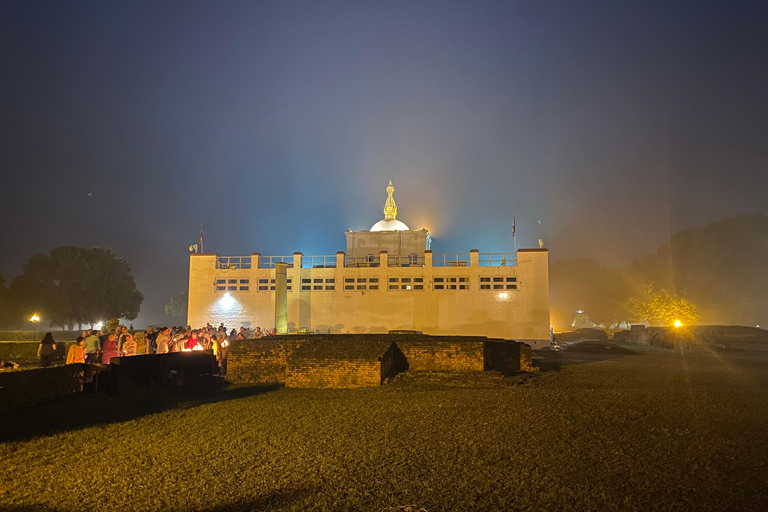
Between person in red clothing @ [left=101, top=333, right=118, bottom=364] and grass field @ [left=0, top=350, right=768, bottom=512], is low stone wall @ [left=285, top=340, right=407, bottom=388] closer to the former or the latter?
grass field @ [left=0, top=350, right=768, bottom=512]

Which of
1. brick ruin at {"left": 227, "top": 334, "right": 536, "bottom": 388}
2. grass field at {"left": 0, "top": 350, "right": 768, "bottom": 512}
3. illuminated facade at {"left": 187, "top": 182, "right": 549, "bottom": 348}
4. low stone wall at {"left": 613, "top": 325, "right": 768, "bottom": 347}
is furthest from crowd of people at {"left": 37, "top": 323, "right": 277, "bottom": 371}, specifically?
low stone wall at {"left": 613, "top": 325, "right": 768, "bottom": 347}

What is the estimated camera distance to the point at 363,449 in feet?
25.0

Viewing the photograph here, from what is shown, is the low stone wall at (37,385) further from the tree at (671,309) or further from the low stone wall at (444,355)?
the tree at (671,309)

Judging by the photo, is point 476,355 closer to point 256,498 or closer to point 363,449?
point 363,449

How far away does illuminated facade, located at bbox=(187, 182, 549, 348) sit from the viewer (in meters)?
33.9

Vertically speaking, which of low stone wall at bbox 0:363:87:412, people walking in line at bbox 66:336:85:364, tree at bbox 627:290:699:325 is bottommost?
low stone wall at bbox 0:363:87:412

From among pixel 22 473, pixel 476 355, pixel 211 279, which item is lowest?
pixel 22 473

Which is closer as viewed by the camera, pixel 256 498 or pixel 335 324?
pixel 256 498

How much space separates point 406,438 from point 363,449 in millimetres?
900

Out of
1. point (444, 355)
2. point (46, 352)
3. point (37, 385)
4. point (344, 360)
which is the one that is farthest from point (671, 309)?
point (37, 385)

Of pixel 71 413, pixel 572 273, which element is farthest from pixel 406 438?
pixel 572 273

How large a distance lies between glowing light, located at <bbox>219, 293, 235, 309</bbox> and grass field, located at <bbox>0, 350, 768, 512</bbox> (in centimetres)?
2497

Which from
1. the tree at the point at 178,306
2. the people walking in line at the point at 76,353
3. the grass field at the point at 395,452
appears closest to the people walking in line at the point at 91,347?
the people walking in line at the point at 76,353

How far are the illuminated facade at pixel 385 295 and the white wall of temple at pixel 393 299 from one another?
7 cm
